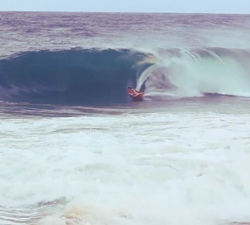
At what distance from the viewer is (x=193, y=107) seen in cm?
1169

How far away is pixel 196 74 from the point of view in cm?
1628

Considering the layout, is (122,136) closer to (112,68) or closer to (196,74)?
(196,74)

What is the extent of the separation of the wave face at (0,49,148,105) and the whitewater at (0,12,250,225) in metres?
0.04

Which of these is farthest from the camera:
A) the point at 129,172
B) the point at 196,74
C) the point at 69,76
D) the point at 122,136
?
the point at 69,76

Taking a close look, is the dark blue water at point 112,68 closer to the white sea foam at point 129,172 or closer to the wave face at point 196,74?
the wave face at point 196,74

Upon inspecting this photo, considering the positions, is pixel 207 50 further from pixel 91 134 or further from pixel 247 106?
pixel 91 134

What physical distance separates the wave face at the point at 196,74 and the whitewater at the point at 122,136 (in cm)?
4

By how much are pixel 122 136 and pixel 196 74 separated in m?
9.09

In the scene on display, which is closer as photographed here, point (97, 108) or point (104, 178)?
point (104, 178)

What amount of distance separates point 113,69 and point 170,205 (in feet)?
39.8

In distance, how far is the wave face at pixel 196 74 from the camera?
1490 centimetres

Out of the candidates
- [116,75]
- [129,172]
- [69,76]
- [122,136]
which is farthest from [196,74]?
[129,172]

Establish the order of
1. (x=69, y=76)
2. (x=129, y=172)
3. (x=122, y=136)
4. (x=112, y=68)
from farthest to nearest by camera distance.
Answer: (x=112, y=68), (x=69, y=76), (x=122, y=136), (x=129, y=172)

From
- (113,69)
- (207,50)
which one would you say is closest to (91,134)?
(113,69)
